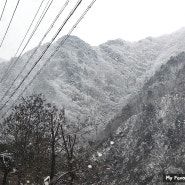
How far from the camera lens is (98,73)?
131 meters

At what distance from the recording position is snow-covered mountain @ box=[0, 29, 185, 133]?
353 feet

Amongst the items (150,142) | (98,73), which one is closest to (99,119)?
(98,73)

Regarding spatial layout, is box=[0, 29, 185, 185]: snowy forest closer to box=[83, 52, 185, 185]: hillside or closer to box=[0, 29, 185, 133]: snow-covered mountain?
box=[83, 52, 185, 185]: hillside

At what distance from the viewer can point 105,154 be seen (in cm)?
7150

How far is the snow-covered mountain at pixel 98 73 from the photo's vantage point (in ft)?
353

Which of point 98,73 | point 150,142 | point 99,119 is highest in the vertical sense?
point 98,73

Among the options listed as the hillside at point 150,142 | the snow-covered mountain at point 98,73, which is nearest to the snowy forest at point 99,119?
the hillside at point 150,142

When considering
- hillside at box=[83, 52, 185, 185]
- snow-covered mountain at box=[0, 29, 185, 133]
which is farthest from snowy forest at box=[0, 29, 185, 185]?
snow-covered mountain at box=[0, 29, 185, 133]

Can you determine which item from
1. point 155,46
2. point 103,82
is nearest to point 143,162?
point 103,82

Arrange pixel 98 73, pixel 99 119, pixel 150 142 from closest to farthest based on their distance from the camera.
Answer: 1. pixel 150 142
2. pixel 99 119
3. pixel 98 73

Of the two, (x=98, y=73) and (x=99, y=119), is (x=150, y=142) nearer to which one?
(x=99, y=119)

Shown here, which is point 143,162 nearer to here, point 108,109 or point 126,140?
point 126,140

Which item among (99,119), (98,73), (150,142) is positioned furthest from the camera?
(98,73)

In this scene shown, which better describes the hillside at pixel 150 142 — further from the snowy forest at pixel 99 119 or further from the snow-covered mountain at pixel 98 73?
the snow-covered mountain at pixel 98 73
